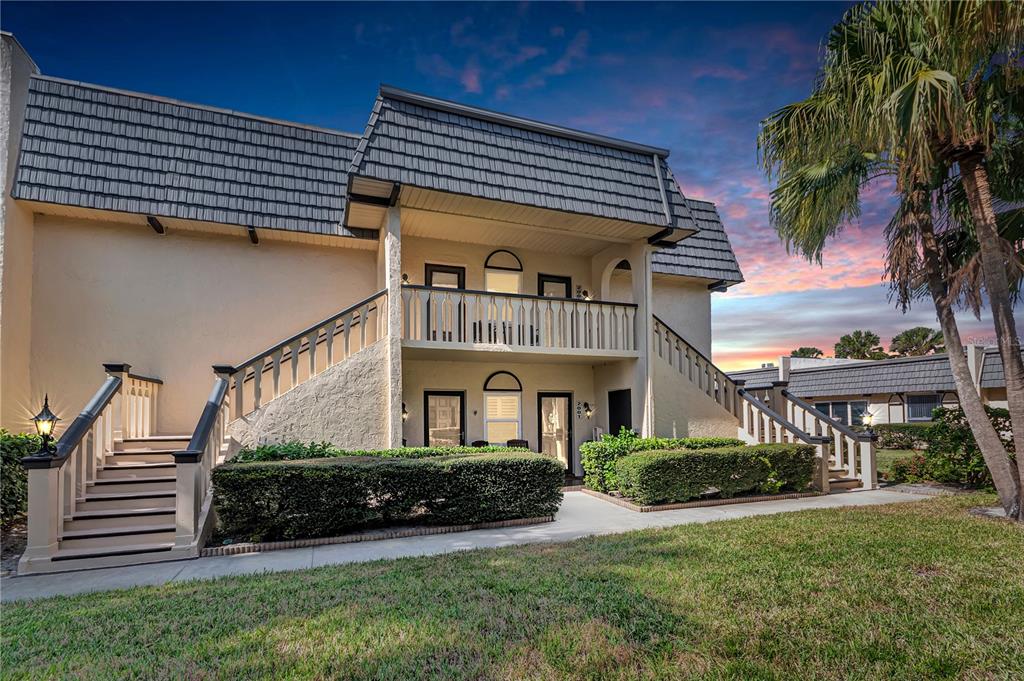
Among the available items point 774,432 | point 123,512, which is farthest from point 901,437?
point 123,512

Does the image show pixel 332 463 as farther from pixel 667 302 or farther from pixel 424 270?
pixel 667 302

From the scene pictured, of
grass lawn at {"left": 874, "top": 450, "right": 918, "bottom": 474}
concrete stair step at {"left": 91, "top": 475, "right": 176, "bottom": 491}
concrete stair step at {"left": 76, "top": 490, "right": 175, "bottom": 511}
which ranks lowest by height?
grass lawn at {"left": 874, "top": 450, "right": 918, "bottom": 474}

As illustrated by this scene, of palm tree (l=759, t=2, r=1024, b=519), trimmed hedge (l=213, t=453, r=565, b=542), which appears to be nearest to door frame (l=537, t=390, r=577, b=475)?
trimmed hedge (l=213, t=453, r=565, b=542)

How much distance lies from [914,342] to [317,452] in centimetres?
5005

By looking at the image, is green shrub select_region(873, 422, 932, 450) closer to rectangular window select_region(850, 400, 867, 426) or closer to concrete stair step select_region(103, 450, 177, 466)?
rectangular window select_region(850, 400, 867, 426)

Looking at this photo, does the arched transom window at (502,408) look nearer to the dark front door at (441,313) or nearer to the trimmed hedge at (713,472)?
the dark front door at (441,313)

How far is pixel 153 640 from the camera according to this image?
3750 millimetres

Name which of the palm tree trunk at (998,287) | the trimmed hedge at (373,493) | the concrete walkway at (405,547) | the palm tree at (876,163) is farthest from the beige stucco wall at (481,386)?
the palm tree trunk at (998,287)

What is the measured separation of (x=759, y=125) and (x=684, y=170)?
680 centimetres

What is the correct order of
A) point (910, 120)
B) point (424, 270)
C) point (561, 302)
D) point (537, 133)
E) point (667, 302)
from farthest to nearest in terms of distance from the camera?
point (667, 302)
point (424, 270)
point (561, 302)
point (537, 133)
point (910, 120)

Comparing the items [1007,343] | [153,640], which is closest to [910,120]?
[1007,343]

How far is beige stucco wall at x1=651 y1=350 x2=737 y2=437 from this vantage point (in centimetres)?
1178

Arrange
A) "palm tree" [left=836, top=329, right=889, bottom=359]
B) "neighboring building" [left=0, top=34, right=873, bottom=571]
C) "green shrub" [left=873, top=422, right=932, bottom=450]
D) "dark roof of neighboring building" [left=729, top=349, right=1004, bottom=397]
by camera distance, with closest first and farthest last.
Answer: "neighboring building" [left=0, top=34, right=873, bottom=571], "green shrub" [left=873, top=422, right=932, bottom=450], "dark roof of neighboring building" [left=729, top=349, right=1004, bottom=397], "palm tree" [left=836, top=329, right=889, bottom=359]

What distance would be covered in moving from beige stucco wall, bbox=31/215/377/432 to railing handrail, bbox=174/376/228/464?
277cm
